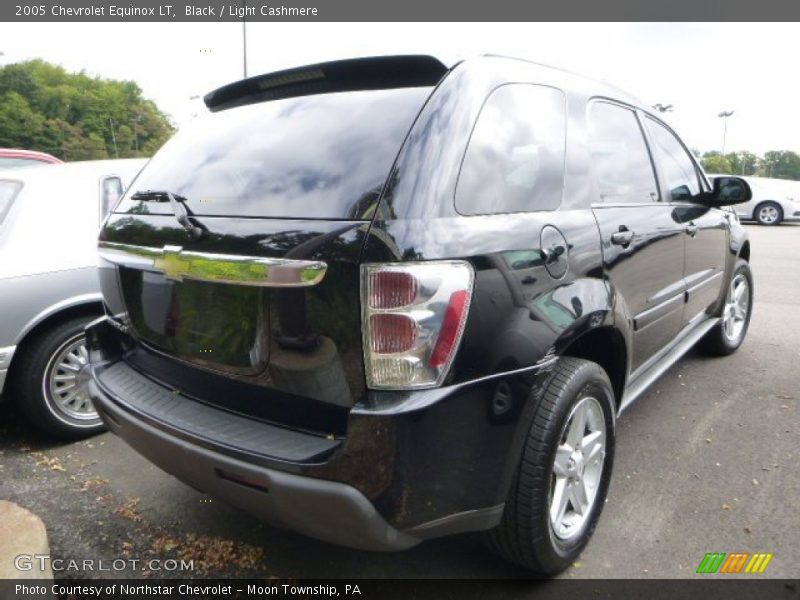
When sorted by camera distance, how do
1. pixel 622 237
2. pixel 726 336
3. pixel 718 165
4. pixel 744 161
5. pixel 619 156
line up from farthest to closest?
pixel 744 161
pixel 718 165
pixel 726 336
pixel 619 156
pixel 622 237

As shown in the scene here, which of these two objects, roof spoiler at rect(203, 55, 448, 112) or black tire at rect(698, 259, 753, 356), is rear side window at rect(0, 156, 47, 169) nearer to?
roof spoiler at rect(203, 55, 448, 112)

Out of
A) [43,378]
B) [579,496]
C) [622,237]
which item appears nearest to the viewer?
[579,496]

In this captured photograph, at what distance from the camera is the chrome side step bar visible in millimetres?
2736

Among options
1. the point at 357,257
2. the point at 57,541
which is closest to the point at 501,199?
the point at 357,257

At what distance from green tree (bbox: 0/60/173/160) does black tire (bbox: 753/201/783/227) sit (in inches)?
2334

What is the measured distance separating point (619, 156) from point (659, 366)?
1165mm

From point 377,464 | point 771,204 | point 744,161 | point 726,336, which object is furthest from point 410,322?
point 744,161

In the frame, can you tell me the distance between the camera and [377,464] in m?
1.57

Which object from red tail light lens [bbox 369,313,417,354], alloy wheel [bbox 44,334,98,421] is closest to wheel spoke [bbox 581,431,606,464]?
red tail light lens [bbox 369,313,417,354]

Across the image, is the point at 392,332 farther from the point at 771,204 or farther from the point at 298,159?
the point at 771,204

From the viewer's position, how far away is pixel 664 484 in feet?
9.13

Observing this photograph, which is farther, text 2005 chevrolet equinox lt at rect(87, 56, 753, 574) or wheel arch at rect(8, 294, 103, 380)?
wheel arch at rect(8, 294, 103, 380)

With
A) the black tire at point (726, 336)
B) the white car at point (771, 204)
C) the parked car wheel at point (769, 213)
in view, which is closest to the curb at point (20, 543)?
the black tire at point (726, 336)

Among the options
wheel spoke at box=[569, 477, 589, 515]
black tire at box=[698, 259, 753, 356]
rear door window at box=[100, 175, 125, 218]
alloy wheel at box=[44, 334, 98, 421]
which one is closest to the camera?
wheel spoke at box=[569, 477, 589, 515]
